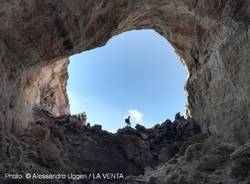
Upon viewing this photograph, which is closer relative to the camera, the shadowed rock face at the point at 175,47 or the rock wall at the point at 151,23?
the shadowed rock face at the point at 175,47

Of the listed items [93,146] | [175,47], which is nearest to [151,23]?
[175,47]

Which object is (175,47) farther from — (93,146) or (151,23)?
(93,146)

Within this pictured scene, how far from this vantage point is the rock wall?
12.0 metres

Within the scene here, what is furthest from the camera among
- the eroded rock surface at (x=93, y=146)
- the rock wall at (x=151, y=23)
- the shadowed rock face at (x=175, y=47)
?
the eroded rock surface at (x=93, y=146)

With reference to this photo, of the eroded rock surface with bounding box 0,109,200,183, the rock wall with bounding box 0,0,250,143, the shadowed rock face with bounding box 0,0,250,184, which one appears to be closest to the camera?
the shadowed rock face with bounding box 0,0,250,184

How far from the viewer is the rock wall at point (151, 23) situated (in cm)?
1198

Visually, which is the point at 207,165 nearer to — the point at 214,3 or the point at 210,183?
the point at 210,183

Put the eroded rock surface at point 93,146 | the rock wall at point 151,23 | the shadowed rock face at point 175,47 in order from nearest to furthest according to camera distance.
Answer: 1. the shadowed rock face at point 175,47
2. the rock wall at point 151,23
3. the eroded rock surface at point 93,146

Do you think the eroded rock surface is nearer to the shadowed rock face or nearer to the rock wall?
the shadowed rock face

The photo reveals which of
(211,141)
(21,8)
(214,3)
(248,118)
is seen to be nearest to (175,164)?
(211,141)

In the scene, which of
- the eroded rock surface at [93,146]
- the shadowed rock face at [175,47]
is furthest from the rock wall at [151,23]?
the eroded rock surface at [93,146]

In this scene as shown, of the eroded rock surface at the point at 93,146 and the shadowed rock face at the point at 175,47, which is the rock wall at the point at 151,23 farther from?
the eroded rock surface at the point at 93,146

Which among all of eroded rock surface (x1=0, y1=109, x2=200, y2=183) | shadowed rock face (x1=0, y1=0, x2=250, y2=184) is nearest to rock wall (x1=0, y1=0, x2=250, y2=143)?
shadowed rock face (x1=0, y1=0, x2=250, y2=184)

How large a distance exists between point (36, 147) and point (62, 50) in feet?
13.6
